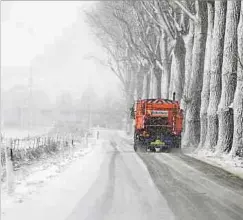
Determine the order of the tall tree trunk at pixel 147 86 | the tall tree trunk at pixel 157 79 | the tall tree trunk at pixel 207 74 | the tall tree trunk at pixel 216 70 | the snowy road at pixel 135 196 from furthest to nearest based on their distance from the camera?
1. the tall tree trunk at pixel 147 86
2. the tall tree trunk at pixel 157 79
3. the tall tree trunk at pixel 207 74
4. the tall tree trunk at pixel 216 70
5. the snowy road at pixel 135 196

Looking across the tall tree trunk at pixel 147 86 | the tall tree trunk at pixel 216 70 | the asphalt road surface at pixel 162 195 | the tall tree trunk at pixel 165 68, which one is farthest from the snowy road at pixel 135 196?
the tall tree trunk at pixel 147 86

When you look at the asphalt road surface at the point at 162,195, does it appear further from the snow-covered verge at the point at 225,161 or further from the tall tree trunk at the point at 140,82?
the tall tree trunk at the point at 140,82

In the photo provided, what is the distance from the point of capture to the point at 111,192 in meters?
12.4

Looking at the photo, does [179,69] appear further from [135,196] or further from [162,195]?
[135,196]

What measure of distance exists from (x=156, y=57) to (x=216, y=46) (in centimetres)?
1565

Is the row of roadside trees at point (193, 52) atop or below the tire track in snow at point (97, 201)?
atop

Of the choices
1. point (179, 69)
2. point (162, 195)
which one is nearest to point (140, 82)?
point (179, 69)

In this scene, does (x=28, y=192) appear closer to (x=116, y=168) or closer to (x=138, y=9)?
(x=116, y=168)

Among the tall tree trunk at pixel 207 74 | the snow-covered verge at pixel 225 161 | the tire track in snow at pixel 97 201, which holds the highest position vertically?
the tall tree trunk at pixel 207 74

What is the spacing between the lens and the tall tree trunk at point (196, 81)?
94.6 feet

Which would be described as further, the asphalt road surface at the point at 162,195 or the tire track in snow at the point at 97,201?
the asphalt road surface at the point at 162,195

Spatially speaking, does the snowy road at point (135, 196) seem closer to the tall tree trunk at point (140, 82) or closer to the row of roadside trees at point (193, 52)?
the row of roadside trees at point (193, 52)

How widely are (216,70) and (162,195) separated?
48.4 feet

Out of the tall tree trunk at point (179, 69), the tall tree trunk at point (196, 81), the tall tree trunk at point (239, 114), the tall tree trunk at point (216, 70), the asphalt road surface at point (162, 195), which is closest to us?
the asphalt road surface at point (162, 195)
